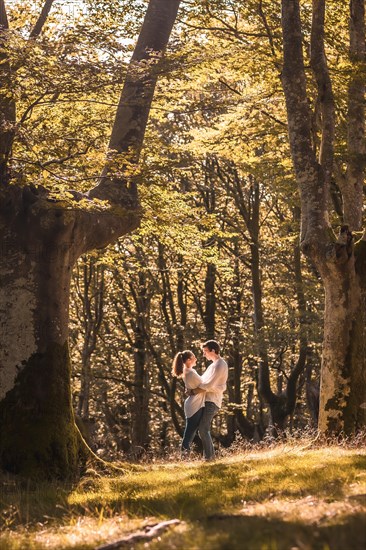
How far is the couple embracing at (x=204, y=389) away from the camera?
12.1 metres

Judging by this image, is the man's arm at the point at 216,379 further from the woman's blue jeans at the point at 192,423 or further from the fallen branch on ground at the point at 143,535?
the fallen branch on ground at the point at 143,535

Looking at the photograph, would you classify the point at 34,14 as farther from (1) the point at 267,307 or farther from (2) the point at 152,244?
(1) the point at 267,307

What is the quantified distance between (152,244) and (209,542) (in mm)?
24230

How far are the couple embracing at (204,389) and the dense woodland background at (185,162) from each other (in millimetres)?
1801

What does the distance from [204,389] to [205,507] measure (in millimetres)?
5513

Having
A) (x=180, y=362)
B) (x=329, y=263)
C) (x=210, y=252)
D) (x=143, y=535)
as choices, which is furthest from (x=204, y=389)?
(x=143, y=535)

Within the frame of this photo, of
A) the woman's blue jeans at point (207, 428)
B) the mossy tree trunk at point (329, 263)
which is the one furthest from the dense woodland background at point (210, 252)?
the woman's blue jeans at point (207, 428)

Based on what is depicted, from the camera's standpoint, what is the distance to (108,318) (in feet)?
102

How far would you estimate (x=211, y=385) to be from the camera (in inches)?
474

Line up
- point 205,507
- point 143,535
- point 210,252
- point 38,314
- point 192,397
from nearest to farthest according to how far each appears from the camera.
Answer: point 143,535, point 205,507, point 38,314, point 192,397, point 210,252

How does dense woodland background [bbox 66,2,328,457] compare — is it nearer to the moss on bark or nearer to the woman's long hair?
the woman's long hair

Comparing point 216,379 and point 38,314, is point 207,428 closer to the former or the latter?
point 216,379

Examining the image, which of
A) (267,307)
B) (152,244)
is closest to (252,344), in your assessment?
(152,244)

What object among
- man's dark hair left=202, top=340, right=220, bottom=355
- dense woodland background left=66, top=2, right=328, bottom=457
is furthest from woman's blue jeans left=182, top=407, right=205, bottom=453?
dense woodland background left=66, top=2, right=328, bottom=457
